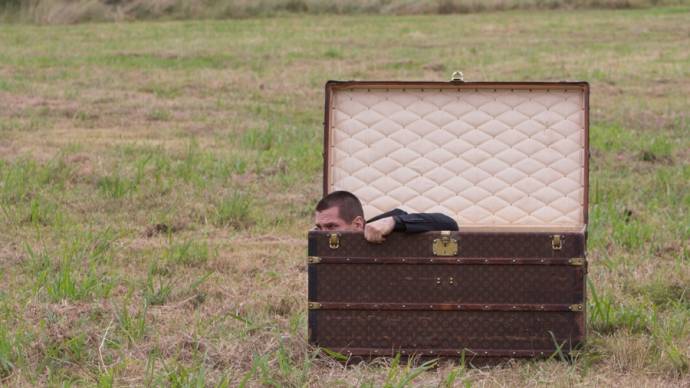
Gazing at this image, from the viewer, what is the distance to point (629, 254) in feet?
22.8

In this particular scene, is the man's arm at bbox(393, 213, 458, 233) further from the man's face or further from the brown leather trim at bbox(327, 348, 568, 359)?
the brown leather trim at bbox(327, 348, 568, 359)

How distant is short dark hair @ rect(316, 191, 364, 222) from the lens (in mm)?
5047

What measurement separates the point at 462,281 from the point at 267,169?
5443mm

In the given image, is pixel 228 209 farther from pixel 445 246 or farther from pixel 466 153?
pixel 445 246

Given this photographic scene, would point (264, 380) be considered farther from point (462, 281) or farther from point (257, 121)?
point (257, 121)

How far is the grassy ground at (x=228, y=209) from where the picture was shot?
15.7ft

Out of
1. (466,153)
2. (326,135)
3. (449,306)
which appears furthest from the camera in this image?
(466,153)

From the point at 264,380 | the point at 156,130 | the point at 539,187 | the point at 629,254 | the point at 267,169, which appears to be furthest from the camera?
the point at 156,130

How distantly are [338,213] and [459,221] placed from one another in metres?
0.90

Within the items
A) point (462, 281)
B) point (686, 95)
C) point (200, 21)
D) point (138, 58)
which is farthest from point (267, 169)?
point (200, 21)

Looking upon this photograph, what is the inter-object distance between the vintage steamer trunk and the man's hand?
2.0 inches

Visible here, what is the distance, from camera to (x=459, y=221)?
18.9ft

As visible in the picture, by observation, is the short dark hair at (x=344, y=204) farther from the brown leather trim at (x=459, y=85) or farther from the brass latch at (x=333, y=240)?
the brown leather trim at (x=459, y=85)

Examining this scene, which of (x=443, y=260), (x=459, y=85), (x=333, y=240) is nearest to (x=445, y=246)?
(x=443, y=260)
